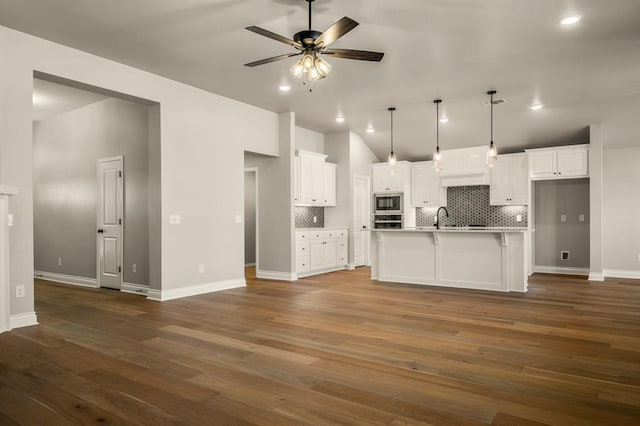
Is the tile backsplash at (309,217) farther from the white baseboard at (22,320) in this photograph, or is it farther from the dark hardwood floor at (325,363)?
the white baseboard at (22,320)

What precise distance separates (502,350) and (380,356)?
1.00 meters

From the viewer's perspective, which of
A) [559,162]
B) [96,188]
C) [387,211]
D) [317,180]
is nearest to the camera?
[96,188]

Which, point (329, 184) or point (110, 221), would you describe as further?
point (329, 184)

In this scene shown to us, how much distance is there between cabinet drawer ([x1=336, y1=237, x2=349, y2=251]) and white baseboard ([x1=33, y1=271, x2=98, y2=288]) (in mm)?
4479

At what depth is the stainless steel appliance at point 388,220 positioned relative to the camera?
364 inches

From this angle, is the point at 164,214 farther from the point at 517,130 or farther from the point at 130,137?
the point at 517,130

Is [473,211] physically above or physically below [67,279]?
above

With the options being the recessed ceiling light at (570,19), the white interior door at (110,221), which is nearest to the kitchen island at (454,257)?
the recessed ceiling light at (570,19)

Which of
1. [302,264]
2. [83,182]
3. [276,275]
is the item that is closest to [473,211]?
[302,264]

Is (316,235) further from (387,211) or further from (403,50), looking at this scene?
(403,50)

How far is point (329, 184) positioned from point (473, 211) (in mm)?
3197

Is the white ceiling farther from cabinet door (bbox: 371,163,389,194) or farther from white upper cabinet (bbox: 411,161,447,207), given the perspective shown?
cabinet door (bbox: 371,163,389,194)

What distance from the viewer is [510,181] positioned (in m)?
8.32

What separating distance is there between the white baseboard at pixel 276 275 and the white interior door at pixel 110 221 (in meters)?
2.36
